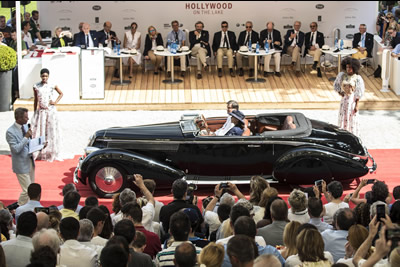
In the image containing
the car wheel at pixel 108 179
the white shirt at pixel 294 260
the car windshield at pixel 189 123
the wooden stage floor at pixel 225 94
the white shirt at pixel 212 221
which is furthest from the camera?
the wooden stage floor at pixel 225 94

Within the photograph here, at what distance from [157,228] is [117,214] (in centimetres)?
50

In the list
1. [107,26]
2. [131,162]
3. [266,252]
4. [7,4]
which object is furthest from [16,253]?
[7,4]

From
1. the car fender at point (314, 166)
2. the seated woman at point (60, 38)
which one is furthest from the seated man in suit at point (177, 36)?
the car fender at point (314, 166)

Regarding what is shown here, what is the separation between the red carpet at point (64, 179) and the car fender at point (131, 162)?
378mm

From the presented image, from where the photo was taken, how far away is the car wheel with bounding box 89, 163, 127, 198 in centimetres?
1103

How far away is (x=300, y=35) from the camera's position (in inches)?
739

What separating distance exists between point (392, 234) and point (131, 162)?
225 inches

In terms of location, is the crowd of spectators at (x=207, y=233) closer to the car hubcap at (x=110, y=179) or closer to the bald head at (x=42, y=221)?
the bald head at (x=42, y=221)

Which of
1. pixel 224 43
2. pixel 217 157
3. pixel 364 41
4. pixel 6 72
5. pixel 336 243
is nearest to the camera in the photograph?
pixel 336 243

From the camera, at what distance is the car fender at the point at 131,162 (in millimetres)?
10969

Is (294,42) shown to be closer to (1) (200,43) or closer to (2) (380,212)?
(1) (200,43)

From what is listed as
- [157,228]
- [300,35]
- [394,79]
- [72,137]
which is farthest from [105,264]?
[300,35]

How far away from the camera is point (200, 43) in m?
18.7

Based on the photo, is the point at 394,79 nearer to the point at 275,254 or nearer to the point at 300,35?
the point at 300,35
